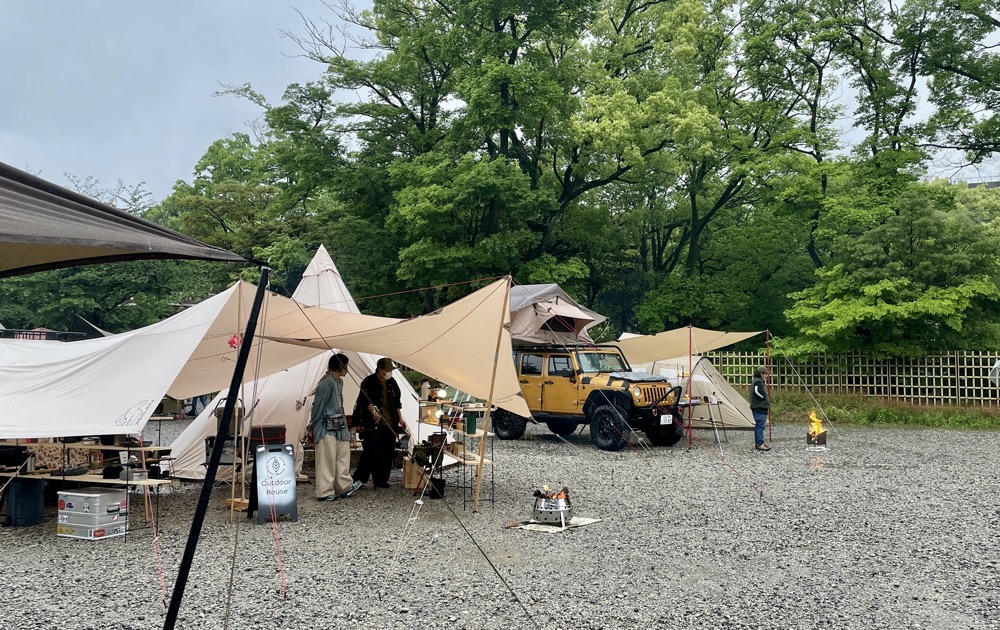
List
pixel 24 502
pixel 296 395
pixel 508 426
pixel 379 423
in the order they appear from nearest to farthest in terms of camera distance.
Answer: pixel 24 502
pixel 379 423
pixel 296 395
pixel 508 426

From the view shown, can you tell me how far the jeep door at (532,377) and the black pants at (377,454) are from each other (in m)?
5.10

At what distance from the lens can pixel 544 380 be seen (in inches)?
585

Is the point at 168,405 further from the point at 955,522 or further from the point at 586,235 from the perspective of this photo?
the point at 955,522

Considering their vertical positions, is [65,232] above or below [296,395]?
above

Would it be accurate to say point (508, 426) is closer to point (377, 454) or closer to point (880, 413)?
point (377, 454)

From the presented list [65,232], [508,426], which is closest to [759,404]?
[508,426]

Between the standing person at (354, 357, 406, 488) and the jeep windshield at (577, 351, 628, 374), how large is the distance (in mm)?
5171

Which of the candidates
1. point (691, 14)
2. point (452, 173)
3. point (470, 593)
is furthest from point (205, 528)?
point (691, 14)

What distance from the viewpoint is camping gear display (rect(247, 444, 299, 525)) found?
26.3ft

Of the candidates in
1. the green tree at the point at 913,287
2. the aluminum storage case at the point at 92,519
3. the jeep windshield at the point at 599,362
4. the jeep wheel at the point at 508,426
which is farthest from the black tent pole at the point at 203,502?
the green tree at the point at 913,287

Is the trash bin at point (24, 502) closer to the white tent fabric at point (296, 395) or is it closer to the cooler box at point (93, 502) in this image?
the cooler box at point (93, 502)

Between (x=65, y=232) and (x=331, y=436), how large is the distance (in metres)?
6.87

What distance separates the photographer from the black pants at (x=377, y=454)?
32.9 feet

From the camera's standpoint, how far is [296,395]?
11828 mm
